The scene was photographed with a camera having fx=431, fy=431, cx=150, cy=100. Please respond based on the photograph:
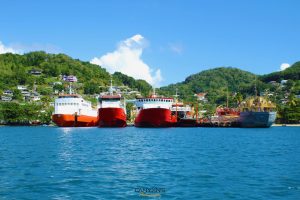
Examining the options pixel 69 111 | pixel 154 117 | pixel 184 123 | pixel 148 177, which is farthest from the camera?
pixel 184 123

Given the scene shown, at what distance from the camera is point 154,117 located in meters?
118

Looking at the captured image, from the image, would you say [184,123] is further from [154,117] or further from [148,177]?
[148,177]

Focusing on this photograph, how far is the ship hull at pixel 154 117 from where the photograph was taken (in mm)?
116625

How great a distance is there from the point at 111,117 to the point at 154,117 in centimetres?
1203

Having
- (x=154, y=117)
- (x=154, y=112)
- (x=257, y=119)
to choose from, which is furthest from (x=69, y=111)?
(x=257, y=119)

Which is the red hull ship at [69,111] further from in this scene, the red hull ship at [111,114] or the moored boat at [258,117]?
the moored boat at [258,117]

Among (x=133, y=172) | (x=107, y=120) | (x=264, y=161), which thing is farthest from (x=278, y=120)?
(x=133, y=172)

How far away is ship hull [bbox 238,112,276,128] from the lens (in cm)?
13541

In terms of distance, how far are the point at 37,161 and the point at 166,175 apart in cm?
1406

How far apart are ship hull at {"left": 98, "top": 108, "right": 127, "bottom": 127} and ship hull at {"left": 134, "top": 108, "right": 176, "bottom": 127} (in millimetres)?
5475

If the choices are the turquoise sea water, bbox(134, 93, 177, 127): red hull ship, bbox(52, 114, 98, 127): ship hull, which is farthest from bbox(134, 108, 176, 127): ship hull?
the turquoise sea water

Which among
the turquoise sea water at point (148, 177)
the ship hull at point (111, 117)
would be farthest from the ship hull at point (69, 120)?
the turquoise sea water at point (148, 177)

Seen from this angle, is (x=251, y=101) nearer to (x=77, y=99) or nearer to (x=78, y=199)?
(x=77, y=99)

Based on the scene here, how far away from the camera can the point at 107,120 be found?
120500 millimetres
